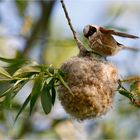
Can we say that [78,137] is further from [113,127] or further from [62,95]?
[62,95]

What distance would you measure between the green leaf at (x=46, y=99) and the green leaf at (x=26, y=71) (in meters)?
0.09

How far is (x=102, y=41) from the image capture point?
3012mm

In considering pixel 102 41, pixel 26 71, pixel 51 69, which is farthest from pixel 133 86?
pixel 26 71

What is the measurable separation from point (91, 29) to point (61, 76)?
0.42 metres

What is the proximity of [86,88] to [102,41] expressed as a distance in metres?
0.36

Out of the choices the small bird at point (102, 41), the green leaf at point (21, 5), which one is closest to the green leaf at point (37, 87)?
the small bird at point (102, 41)

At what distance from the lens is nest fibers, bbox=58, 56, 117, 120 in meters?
2.75

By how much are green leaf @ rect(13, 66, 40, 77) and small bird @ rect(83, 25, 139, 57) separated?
1.22 feet

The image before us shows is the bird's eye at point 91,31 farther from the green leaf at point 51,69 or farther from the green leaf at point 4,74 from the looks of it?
the green leaf at point 4,74

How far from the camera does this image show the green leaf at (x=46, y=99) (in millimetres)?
2738

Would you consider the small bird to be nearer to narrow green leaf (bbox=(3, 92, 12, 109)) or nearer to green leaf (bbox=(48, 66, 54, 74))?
green leaf (bbox=(48, 66, 54, 74))

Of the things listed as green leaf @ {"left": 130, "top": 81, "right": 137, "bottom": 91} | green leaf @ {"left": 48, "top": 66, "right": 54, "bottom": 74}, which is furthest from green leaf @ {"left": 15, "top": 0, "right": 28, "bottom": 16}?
green leaf @ {"left": 48, "top": 66, "right": 54, "bottom": 74}

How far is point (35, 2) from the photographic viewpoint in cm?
585

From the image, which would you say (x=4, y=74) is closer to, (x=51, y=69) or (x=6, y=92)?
(x=6, y=92)
